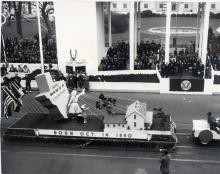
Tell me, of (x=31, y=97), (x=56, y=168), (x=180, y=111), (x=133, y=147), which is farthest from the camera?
(x=31, y=97)

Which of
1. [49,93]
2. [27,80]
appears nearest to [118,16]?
[27,80]

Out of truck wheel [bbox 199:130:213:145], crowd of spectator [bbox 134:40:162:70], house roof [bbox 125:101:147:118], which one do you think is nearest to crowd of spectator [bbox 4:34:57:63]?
crowd of spectator [bbox 134:40:162:70]

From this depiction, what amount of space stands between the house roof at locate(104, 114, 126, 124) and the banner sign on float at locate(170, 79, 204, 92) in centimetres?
751

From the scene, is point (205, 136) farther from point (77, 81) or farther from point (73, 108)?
point (77, 81)

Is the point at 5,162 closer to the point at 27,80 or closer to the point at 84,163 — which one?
the point at 84,163

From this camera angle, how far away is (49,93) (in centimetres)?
1453

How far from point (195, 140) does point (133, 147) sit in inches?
102

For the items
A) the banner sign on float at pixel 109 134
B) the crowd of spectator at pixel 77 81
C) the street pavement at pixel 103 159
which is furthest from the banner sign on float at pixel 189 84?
the banner sign on float at pixel 109 134

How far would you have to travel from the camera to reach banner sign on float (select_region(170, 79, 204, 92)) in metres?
21.0

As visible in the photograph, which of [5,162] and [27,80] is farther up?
[27,80]

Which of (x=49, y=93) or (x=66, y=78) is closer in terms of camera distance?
(x=49, y=93)

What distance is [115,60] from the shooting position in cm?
2481

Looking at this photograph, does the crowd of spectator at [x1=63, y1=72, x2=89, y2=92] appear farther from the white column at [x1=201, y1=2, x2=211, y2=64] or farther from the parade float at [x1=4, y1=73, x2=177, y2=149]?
the white column at [x1=201, y1=2, x2=211, y2=64]

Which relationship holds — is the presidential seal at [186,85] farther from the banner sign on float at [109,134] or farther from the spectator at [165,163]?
the spectator at [165,163]
